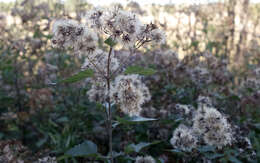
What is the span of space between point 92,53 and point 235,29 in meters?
4.97

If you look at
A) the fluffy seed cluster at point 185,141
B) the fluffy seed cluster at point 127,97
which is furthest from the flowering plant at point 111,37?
the fluffy seed cluster at point 185,141

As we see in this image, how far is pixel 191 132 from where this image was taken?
2.11 metres

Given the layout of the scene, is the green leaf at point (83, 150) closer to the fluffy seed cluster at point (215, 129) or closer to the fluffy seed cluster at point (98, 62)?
the fluffy seed cluster at point (98, 62)

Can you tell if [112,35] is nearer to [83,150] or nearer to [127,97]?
[127,97]

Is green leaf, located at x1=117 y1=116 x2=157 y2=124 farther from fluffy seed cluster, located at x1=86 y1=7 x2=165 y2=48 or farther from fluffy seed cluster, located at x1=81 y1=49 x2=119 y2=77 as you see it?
fluffy seed cluster, located at x1=86 y1=7 x2=165 y2=48

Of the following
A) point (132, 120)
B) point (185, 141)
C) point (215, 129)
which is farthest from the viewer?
point (185, 141)

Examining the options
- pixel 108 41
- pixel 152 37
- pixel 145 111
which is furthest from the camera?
pixel 145 111

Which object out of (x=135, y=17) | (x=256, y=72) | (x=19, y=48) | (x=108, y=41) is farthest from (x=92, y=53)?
(x=256, y=72)

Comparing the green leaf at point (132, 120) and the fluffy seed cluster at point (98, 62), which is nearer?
the green leaf at point (132, 120)

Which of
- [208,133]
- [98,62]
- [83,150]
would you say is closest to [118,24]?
[98,62]

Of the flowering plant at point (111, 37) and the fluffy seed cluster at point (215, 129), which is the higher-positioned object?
the flowering plant at point (111, 37)

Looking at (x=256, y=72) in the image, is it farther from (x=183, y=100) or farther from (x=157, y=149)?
(x=157, y=149)

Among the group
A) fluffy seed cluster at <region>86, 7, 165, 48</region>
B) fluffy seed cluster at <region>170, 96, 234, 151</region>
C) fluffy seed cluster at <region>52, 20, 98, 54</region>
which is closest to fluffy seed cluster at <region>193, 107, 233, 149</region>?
fluffy seed cluster at <region>170, 96, 234, 151</region>

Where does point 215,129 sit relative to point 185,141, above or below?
above
